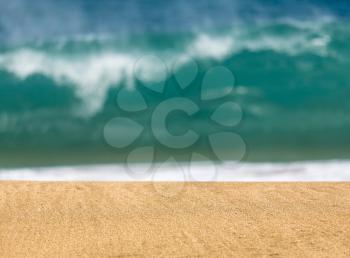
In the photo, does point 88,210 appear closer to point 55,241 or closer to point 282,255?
point 55,241

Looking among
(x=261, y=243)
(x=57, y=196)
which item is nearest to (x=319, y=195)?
(x=261, y=243)

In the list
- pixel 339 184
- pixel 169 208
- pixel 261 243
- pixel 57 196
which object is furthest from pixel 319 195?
pixel 57 196

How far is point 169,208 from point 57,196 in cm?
450

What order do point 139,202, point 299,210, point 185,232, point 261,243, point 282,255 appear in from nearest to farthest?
point 282,255 → point 261,243 → point 185,232 → point 299,210 → point 139,202

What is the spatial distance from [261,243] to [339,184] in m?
9.08

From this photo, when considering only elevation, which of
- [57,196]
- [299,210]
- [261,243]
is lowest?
[57,196]

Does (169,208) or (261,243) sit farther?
(169,208)

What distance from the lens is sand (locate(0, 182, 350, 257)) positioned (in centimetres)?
1519

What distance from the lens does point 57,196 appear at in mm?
22094

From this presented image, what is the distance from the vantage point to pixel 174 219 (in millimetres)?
18156

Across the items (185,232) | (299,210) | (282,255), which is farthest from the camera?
(299,210)

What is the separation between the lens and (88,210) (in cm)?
1998

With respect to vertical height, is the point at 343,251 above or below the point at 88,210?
above

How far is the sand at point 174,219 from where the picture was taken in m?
15.2
